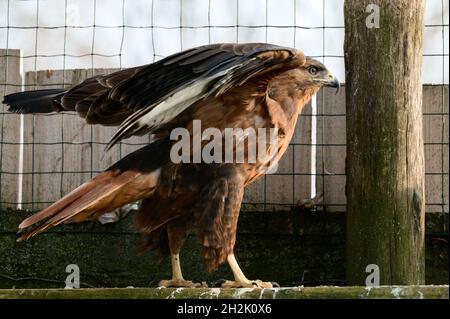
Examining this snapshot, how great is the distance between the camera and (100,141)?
7.17 metres

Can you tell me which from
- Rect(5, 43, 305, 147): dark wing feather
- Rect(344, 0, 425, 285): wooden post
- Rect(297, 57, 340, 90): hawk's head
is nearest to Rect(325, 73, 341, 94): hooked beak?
Rect(297, 57, 340, 90): hawk's head

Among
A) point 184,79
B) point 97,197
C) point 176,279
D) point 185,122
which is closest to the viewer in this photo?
point 184,79

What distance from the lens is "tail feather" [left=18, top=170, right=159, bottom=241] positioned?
19.3ft

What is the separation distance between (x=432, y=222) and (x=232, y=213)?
155cm

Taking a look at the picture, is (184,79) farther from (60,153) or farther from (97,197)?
(60,153)

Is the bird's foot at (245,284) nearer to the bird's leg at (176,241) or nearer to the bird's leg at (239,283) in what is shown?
the bird's leg at (239,283)

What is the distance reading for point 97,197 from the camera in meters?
6.03

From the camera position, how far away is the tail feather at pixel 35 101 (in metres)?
6.47

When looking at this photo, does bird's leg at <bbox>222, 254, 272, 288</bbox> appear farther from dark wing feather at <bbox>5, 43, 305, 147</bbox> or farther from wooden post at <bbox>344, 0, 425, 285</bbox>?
dark wing feather at <bbox>5, 43, 305, 147</bbox>

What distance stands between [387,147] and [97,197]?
5.58 ft

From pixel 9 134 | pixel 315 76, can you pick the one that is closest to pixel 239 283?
pixel 315 76

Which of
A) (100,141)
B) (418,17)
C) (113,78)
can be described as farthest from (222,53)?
(100,141)

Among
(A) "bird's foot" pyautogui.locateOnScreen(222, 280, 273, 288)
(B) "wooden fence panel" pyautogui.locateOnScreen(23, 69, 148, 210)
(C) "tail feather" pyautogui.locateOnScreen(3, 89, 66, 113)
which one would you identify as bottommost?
(A) "bird's foot" pyautogui.locateOnScreen(222, 280, 273, 288)
